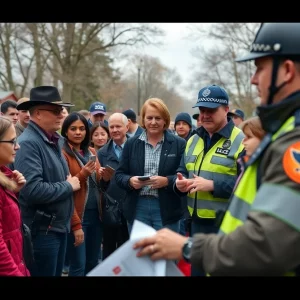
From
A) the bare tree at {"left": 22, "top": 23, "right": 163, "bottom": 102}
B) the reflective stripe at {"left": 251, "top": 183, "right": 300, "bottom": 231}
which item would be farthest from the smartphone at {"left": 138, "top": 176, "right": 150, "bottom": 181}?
the bare tree at {"left": 22, "top": 23, "right": 163, "bottom": 102}

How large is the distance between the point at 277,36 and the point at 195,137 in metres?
2.30

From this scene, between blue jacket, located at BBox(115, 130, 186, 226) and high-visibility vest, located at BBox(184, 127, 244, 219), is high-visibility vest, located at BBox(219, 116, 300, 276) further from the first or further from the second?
blue jacket, located at BBox(115, 130, 186, 226)

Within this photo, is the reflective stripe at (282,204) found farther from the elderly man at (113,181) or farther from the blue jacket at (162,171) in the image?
the elderly man at (113,181)

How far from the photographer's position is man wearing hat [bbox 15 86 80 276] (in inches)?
135

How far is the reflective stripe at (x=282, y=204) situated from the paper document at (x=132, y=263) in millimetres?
534

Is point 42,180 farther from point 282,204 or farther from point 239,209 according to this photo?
point 282,204

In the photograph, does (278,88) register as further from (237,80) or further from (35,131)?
(237,80)

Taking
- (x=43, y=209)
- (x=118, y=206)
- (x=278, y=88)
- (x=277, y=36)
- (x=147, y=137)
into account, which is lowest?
(x=118, y=206)

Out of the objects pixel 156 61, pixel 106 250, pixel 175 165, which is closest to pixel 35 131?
pixel 175 165

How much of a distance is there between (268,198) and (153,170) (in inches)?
109

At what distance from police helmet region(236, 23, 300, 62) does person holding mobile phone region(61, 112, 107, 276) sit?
2.70 metres

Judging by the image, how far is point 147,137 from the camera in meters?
4.32

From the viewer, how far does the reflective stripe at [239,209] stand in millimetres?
1677

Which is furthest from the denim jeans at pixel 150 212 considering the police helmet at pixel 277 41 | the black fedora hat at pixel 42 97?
the police helmet at pixel 277 41
